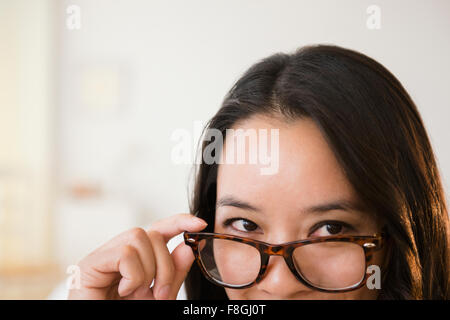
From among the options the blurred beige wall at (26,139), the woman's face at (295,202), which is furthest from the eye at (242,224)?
the blurred beige wall at (26,139)

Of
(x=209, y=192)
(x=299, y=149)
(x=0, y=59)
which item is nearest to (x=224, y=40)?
(x=209, y=192)

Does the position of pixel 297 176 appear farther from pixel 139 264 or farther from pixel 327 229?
pixel 139 264

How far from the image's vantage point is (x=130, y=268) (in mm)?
780

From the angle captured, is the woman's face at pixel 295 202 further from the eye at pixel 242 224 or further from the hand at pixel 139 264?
the hand at pixel 139 264

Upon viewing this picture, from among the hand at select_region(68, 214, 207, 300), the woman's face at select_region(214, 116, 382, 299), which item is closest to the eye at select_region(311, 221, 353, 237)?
the woman's face at select_region(214, 116, 382, 299)

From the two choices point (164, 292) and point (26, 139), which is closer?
point (164, 292)

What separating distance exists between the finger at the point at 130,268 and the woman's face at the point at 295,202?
218 mm

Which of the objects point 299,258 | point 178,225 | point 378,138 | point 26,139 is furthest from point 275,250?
point 26,139

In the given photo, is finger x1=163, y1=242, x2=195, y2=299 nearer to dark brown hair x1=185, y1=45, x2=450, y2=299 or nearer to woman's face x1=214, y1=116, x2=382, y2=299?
woman's face x1=214, y1=116, x2=382, y2=299

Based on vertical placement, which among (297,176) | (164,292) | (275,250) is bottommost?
(164,292)

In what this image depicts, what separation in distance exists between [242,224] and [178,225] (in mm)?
136

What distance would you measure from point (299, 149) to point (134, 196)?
9.34 feet

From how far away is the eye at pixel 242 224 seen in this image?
0.86 m

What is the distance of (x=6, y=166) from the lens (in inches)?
158
